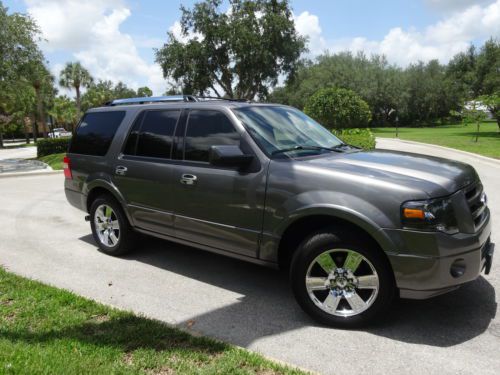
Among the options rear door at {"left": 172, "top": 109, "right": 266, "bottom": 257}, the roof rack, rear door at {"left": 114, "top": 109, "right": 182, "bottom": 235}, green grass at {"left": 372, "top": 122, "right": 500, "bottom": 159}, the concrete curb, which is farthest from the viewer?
green grass at {"left": 372, "top": 122, "right": 500, "bottom": 159}

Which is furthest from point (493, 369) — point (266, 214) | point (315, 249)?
point (266, 214)

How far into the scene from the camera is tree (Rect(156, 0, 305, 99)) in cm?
3294

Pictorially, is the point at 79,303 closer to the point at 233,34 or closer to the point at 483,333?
the point at 483,333

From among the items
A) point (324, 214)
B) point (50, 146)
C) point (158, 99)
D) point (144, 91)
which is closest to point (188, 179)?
point (158, 99)

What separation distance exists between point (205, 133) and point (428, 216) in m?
2.28

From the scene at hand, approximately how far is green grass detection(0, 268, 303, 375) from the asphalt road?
257 mm

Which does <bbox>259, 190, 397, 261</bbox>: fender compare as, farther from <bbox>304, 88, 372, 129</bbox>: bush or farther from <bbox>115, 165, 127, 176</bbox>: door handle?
<bbox>304, 88, 372, 129</bbox>: bush

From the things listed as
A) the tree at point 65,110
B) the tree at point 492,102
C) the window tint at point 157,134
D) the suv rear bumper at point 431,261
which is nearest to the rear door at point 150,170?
the window tint at point 157,134

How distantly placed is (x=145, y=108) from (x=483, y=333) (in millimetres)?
4064

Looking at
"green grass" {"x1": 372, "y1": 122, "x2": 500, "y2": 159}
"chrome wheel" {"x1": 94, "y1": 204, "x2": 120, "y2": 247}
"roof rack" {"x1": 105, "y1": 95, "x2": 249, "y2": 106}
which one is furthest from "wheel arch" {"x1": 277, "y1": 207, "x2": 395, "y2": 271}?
"green grass" {"x1": 372, "y1": 122, "x2": 500, "y2": 159}

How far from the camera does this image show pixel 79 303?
13.1 ft

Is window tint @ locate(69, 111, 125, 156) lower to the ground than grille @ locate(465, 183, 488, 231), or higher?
higher

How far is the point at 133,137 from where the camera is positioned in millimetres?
5172

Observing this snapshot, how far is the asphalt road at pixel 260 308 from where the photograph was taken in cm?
316
